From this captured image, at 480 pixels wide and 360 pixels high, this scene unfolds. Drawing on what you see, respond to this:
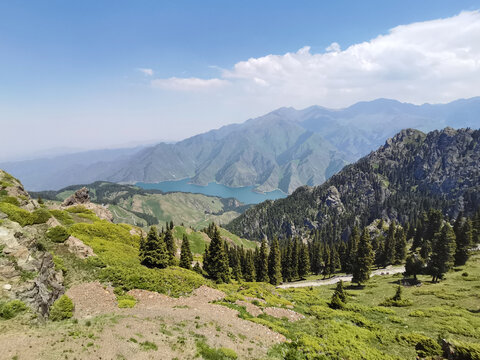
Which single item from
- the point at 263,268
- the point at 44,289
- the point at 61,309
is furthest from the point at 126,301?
the point at 263,268

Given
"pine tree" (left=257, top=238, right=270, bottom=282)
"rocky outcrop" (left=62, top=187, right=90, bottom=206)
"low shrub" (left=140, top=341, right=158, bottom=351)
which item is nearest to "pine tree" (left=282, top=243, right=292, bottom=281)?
"pine tree" (left=257, top=238, right=270, bottom=282)

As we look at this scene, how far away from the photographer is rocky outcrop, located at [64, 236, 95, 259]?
110ft

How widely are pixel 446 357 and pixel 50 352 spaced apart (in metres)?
31.1

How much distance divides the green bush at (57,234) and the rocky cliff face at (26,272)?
6517 mm

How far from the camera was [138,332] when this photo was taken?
60.6 ft

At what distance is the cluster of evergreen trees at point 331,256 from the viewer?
193 ft

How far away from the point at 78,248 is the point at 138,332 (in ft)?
73.0

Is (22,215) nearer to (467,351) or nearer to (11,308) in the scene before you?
(11,308)

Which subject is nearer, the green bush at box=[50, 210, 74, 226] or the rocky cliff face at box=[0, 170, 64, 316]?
the rocky cliff face at box=[0, 170, 64, 316]

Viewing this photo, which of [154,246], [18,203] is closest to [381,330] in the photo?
[154,246]

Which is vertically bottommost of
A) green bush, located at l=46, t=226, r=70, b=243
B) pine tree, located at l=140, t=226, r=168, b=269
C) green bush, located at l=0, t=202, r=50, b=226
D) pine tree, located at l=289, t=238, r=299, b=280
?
pine tree, located at l=289, t=238, r=299, b=280

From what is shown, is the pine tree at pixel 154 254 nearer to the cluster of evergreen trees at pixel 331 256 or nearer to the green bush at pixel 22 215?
the cluster of evergreen trees at pixel 331 256

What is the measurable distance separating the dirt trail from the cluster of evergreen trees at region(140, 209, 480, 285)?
13.8 meters

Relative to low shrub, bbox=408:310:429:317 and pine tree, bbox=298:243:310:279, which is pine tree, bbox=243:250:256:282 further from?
low shrub, bbox=408:310:429:317
